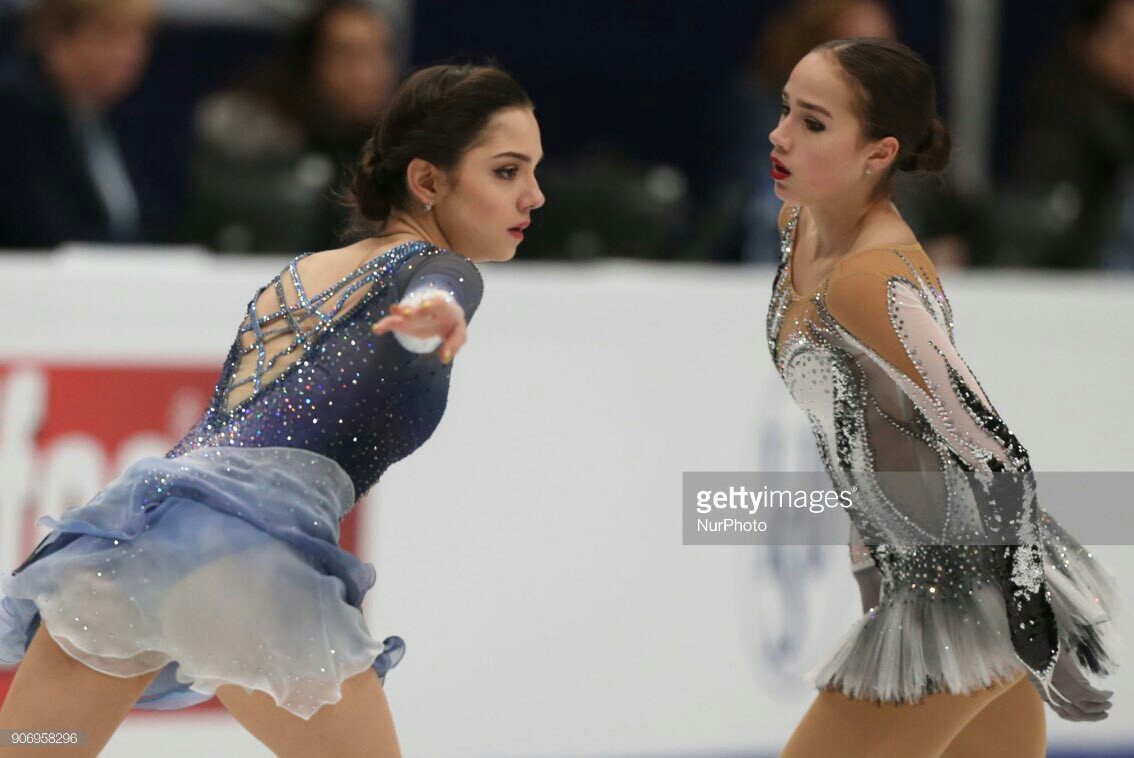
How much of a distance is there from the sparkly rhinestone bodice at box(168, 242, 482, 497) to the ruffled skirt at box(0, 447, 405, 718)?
52 millimetres

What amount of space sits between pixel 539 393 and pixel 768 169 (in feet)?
5.07

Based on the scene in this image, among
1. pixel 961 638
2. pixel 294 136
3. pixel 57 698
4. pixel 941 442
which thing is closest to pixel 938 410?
pixel 941 442

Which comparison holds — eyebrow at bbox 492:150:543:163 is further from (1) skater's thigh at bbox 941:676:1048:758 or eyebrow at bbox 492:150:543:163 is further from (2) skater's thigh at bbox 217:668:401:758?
(1) skater's thigh at bbox 941:676:1048:758

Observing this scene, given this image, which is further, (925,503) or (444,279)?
(925,503)

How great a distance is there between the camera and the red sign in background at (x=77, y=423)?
159 inches

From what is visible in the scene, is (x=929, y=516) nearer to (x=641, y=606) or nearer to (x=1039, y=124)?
(x=641, y=606)

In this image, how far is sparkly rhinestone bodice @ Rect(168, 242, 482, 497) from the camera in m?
2.56

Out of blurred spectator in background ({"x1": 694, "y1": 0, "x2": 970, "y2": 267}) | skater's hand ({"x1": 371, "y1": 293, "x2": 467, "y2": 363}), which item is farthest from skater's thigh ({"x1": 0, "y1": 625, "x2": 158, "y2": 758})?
blurred spectator in background ({"x1": 694, "y1": 0, "x2": 970, "y2": 267})

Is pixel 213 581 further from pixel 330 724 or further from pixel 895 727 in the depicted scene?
pixel 895 727

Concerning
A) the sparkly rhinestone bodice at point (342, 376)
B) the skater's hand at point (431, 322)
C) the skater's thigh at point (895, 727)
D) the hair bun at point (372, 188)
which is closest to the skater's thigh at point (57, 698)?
the sparkly rhinestone bodice at point (342, 376)

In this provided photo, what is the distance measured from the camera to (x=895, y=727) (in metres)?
2.73

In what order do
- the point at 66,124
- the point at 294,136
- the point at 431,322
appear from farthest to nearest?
the point at 294,136 → the point at 66,124 → the point at 431,322

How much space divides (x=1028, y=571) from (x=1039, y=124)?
12.5 feet

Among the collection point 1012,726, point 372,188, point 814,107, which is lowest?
point 1012,726
